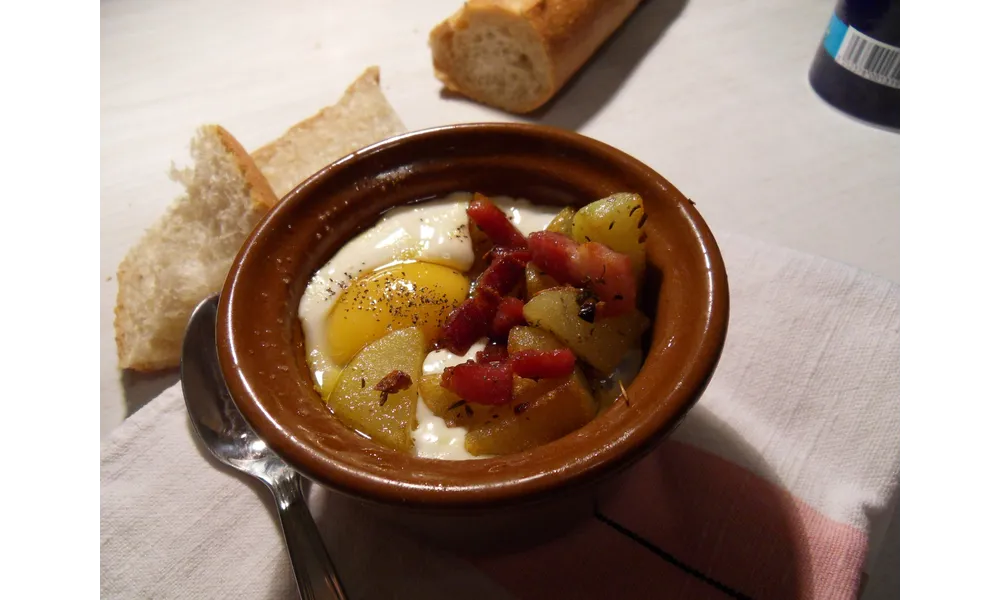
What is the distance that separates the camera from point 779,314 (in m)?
1.51

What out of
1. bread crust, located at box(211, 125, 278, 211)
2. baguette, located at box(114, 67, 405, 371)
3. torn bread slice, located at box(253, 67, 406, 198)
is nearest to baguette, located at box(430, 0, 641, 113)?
torn bread slice, located at box(253, 67, 406, 198)

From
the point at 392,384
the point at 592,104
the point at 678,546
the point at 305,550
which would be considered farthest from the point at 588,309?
the point at 592,104

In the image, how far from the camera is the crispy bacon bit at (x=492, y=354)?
1167 millimetres

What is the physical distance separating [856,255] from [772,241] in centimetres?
23

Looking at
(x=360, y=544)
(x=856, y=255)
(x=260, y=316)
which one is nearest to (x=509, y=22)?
(x=856, y=255)

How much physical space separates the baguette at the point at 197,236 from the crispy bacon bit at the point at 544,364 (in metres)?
1.02

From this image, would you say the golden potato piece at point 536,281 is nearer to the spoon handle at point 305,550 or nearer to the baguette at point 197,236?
the spoon handle at point 305,550

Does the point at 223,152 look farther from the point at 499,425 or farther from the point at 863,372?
the point at 863,372

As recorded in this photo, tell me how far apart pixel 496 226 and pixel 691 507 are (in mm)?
699

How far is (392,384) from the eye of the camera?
A: 1128 millimetres

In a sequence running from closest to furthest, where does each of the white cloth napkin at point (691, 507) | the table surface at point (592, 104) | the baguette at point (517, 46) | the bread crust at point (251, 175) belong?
the white cloth napkin at point (691, 507)
the bread crust at point (251, 175)
the table surface at point (592, 104)
the baguette at point (517, 46)

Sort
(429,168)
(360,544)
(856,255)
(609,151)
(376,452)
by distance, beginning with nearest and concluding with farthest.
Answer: (376,452) < (360,544) < (609,151) < (429,168) < (856,255)

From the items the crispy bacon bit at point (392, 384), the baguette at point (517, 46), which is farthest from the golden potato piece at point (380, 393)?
the baguette at point (517, 46)

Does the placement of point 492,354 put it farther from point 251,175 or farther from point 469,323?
point 251,175
